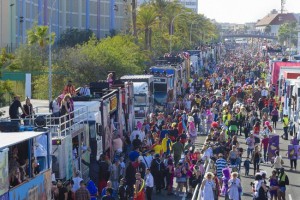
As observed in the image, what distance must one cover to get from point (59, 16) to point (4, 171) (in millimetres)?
83025

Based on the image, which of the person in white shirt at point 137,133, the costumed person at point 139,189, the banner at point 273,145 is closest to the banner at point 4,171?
the costumed person at point 139,189

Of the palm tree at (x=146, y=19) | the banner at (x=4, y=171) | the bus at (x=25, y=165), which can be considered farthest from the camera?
the palm tree at (x=146, y=19)

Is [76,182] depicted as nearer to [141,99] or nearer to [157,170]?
[157,170]

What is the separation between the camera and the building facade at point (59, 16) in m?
68.3

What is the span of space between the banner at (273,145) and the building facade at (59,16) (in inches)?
1542

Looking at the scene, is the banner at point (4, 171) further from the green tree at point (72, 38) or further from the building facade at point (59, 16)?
the green tree at point (72, 38)

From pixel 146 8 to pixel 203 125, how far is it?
36.1 metres

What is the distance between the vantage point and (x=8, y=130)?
16.6m

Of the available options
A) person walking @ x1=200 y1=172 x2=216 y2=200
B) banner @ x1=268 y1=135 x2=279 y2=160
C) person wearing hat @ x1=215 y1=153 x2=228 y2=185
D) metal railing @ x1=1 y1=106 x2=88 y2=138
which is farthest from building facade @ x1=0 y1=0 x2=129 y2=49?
person walking @ x1=200 y1=172 x2=216 y2=200

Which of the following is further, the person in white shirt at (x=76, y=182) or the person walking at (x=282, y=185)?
the person walking at (x=282, y=185)

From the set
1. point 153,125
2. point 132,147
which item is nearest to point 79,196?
point 132,147

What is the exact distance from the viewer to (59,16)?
95875 millimetres

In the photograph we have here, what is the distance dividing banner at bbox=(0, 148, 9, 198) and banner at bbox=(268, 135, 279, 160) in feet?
51.6

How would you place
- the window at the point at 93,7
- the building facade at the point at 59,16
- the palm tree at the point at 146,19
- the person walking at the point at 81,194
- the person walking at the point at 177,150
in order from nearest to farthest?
1. the person walking at the point at 81,194
2. the person walking at the point at 177,150
3. the building facade at the point at 59,16
4. the palm tree at the point at 146,19
5. the window at the point at 93,7
